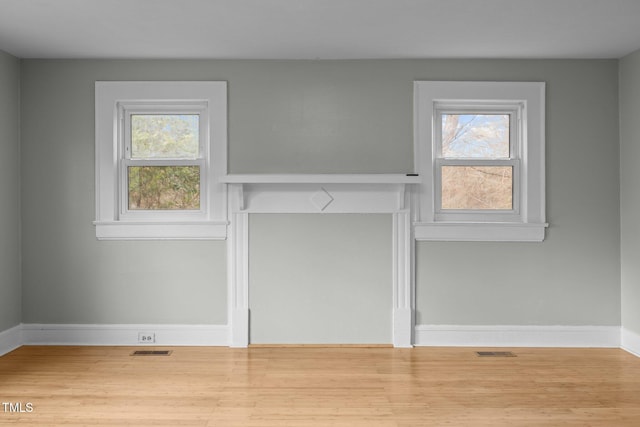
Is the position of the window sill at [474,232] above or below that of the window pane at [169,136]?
below

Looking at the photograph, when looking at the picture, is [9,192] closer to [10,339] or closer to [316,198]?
[10,339]

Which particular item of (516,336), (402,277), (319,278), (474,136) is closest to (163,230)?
(319,278)

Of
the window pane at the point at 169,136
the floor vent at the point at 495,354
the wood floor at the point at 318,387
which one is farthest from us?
the window pane at the point at 169,136

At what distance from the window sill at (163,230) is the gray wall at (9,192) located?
0.63 metres

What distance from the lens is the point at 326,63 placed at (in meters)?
4.29

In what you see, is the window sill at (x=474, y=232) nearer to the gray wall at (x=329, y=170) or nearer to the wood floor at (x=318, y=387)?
the gray wall at (x=329, y=170)

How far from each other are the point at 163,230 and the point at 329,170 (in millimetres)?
1397

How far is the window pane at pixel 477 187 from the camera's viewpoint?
4383mm

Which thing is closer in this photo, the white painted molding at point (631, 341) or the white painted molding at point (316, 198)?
the white painted molding at point (631, 341)

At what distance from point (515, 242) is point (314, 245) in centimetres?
159

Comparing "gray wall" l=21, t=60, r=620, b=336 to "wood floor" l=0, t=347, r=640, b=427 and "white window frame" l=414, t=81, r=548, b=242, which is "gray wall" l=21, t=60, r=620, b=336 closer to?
"white window frame" l=414, t=81, r=548, b=242

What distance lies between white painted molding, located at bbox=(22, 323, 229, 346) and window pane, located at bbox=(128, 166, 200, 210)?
96 centimetres

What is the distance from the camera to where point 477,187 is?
4.39 metres

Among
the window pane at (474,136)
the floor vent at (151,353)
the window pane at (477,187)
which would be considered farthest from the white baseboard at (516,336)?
the floor vent at (151,353)
